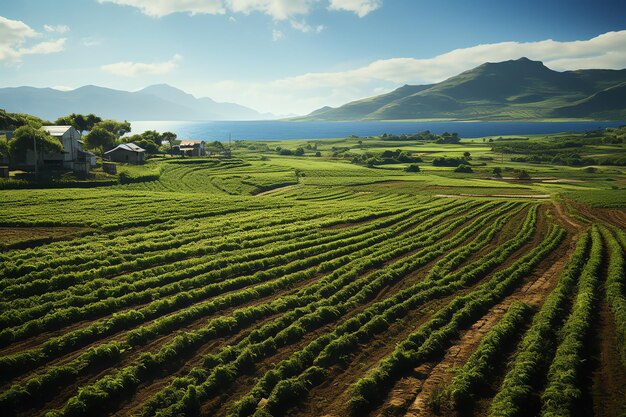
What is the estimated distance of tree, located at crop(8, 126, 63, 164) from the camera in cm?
6638

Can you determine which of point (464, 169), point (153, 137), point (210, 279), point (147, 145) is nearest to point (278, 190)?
point (210, 279)

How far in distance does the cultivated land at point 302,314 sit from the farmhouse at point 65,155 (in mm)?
26333

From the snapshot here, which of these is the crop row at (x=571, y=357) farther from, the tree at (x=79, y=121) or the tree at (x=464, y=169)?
the tree at (x=79, y=121)

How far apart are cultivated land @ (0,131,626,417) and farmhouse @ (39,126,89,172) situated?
86.4ft

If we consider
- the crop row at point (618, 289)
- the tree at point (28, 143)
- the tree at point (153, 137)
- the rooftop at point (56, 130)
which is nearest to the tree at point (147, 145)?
the tree at point (153, 137)

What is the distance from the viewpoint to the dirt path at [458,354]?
1563cm

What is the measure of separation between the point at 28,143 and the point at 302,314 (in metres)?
68.9

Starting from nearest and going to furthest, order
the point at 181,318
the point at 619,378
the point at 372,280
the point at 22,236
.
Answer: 1. the point at 619,378
2. the point at 181,318
3. the point at 372,280
4. the point at 22,236

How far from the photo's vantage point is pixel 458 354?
62.7 feet

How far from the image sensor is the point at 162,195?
59312 millimetres

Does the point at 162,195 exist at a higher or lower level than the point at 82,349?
higher

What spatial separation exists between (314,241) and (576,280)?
21.7 metres

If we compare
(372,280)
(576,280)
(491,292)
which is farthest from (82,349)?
(576,280)

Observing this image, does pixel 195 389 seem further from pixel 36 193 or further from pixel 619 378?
pixel 36 193
